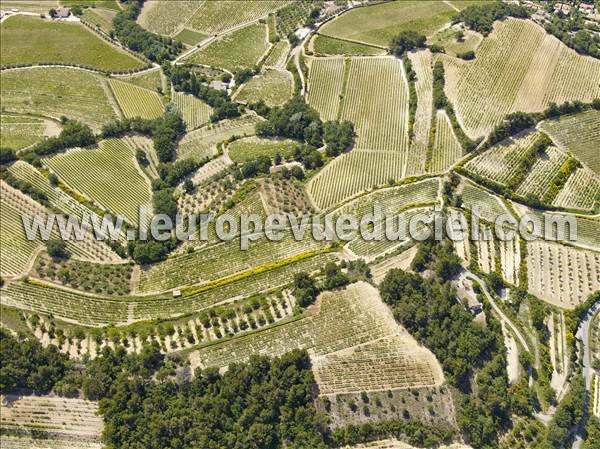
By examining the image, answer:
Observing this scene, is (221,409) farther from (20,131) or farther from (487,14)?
(487,14)

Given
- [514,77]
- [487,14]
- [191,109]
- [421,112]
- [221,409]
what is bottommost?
[221,409]

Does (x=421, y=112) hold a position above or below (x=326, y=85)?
below

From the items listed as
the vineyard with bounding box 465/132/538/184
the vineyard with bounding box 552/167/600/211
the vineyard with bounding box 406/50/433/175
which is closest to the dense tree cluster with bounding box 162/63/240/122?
the vineyard with bounding box 406/50/433/175

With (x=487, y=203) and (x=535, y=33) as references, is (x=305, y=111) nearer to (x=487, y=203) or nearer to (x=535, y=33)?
(x=487, y=203)

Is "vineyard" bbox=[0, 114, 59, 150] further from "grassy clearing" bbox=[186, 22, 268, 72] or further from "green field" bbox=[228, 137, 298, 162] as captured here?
"green field" bbox=[228, 137, 298, 162]

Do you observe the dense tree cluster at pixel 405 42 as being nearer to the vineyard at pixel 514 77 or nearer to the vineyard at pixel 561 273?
the vineyard at pixel 514 77

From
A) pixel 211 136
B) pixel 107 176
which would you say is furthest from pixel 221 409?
pixel 211 136

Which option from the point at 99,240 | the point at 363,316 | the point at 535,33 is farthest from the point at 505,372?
the point at 535,33
